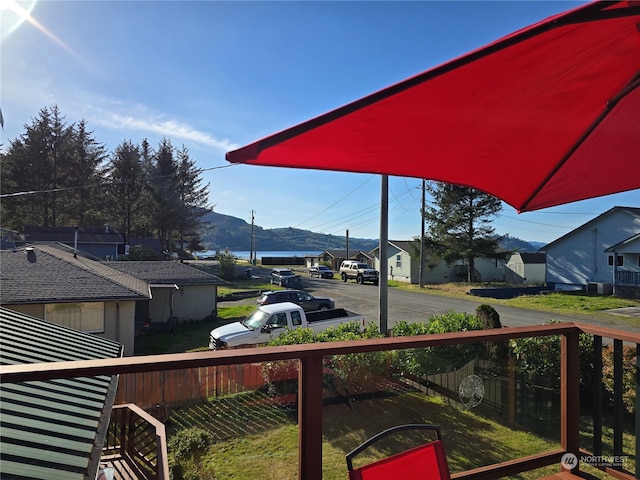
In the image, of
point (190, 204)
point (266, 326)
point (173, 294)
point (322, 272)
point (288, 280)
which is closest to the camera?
Answer: point (266, 326)

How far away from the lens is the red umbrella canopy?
1127 mm

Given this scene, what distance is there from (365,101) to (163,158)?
126 ft

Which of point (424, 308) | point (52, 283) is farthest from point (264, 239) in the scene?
point (52, 283)

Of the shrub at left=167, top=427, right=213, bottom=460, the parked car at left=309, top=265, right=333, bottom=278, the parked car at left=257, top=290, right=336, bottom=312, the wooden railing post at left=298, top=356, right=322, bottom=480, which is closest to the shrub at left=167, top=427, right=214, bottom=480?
the shrub at left=167, top=427, right=213, bottom=460

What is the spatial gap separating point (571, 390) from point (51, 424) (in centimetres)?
339

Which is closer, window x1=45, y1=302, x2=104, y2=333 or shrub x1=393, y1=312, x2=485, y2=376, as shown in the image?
shrub x1=393, y1=312, x2=485, y2=376

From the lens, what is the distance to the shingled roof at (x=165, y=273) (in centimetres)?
1634

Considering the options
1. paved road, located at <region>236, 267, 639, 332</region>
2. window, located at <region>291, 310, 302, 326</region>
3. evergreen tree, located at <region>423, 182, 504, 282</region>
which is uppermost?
evergreen tree, located at <region>423, 182, 504, 282</region>

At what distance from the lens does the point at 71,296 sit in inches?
429

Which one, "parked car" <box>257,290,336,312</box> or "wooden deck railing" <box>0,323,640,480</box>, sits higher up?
"wooden deck railing" <box>0,323,640,480</box>

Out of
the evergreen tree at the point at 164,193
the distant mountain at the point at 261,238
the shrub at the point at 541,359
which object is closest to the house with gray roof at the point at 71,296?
the shrub at the point at 541,359

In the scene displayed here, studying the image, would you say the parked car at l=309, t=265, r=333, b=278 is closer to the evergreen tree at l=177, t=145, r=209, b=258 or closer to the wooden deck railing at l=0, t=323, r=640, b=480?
the evergreen tree at l=177, t=145, r=209, b=258

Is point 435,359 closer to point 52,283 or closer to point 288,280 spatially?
point 52,283

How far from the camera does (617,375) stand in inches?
87.2
